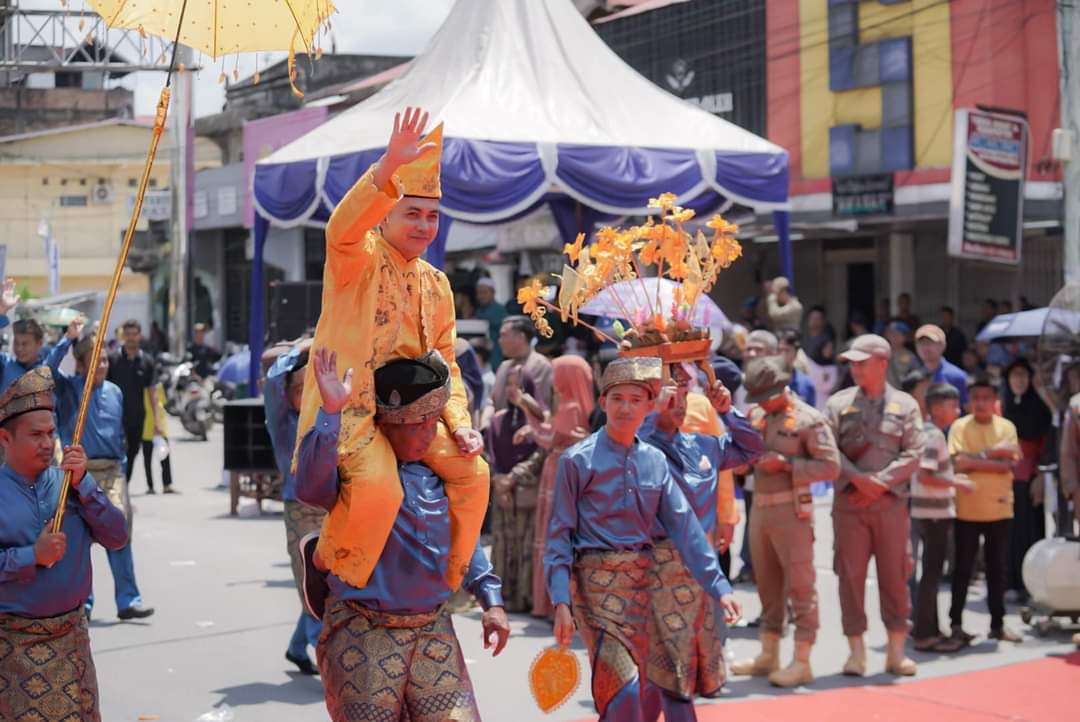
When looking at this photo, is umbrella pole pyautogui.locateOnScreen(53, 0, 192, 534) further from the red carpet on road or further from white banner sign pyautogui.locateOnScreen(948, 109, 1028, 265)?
white banner sign pyautogui.locateOnScreen(948, 109, 1028, 265)

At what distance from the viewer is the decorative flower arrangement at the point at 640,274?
6.29 meters

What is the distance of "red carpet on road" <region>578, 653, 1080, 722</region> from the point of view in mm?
7586

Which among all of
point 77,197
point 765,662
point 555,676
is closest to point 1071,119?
point 765,662

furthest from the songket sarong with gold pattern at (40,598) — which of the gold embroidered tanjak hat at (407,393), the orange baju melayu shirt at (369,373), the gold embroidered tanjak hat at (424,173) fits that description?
the gold embroidered tanjak hat at (424,173)

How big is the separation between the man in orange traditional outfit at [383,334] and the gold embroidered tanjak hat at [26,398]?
46.0 inches

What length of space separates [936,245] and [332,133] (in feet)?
38.5

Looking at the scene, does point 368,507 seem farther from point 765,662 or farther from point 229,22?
point 765,662

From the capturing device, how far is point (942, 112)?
22172 millimetres

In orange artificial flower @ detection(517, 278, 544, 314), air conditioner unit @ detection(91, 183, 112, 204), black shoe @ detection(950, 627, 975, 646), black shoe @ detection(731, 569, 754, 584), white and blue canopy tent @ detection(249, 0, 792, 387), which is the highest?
air conditioner unit @ detection(91, 183, 112, 204)

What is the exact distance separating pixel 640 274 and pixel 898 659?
11.0 ft

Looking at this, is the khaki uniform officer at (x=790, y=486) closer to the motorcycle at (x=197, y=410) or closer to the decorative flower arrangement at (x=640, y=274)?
the decorative flower arrangement at (x=640, y=274)

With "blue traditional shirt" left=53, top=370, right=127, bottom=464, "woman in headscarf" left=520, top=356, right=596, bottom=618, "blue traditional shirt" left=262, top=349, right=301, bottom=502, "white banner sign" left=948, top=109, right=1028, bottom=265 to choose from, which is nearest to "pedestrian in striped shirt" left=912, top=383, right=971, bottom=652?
"woman in headscarf" left=520, top=356, right=596, bottom=618

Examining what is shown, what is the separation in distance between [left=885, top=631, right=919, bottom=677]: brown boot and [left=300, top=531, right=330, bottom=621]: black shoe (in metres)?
4.81

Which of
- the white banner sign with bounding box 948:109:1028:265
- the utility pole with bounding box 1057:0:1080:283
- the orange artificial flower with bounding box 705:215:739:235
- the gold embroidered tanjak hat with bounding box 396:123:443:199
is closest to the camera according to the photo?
the gold embroidered tanjak hat with bounding box 396:123:443:199
